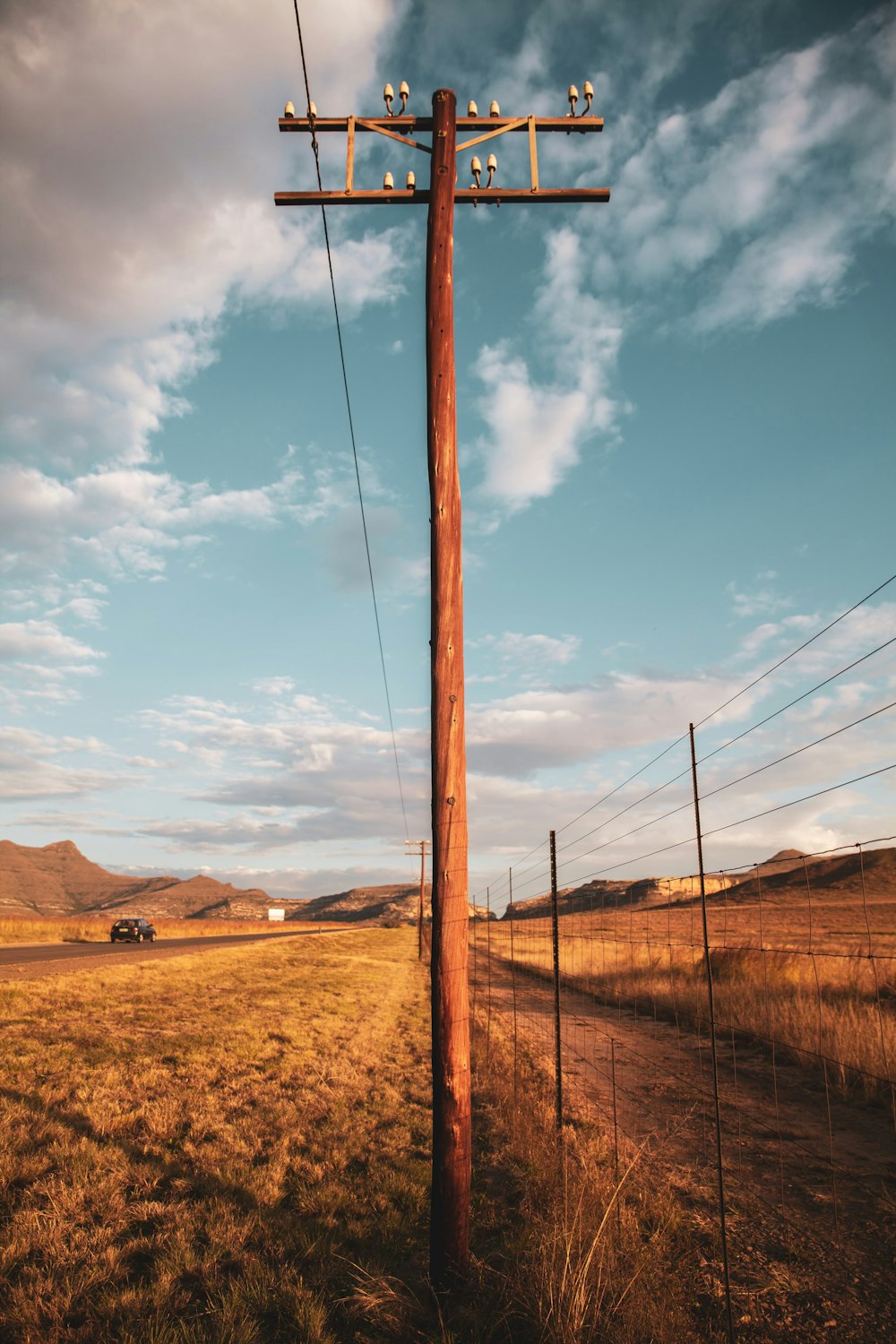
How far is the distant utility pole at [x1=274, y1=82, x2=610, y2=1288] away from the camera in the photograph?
5.31 m

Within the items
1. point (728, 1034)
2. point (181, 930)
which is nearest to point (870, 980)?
point (728, 1034)

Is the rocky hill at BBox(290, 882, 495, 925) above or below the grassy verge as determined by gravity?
below

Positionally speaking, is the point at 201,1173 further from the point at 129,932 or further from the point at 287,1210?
the point at 129,932

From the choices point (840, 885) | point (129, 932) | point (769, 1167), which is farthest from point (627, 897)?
point (769, 1167)

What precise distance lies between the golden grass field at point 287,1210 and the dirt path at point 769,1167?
57 cm

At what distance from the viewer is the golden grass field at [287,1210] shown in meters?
4.55

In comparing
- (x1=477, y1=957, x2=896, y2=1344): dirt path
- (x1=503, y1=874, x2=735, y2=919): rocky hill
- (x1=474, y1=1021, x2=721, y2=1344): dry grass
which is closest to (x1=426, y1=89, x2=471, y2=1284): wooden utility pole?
(x1=474, y1=1021, x2=721, y2=1344): dry grass

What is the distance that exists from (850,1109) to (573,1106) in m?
Result: 4.49

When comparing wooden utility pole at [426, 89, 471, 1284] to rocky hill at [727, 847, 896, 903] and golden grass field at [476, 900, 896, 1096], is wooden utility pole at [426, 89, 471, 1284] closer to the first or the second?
golden grass field at [476, 900, 896, 1096]

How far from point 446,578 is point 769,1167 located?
8611mm

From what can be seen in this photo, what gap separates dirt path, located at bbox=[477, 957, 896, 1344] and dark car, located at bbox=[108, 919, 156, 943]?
28989 mm

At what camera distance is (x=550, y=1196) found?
638cm

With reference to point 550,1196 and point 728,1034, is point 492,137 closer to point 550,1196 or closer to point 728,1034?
point 550,1196

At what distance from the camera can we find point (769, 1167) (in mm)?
8930
